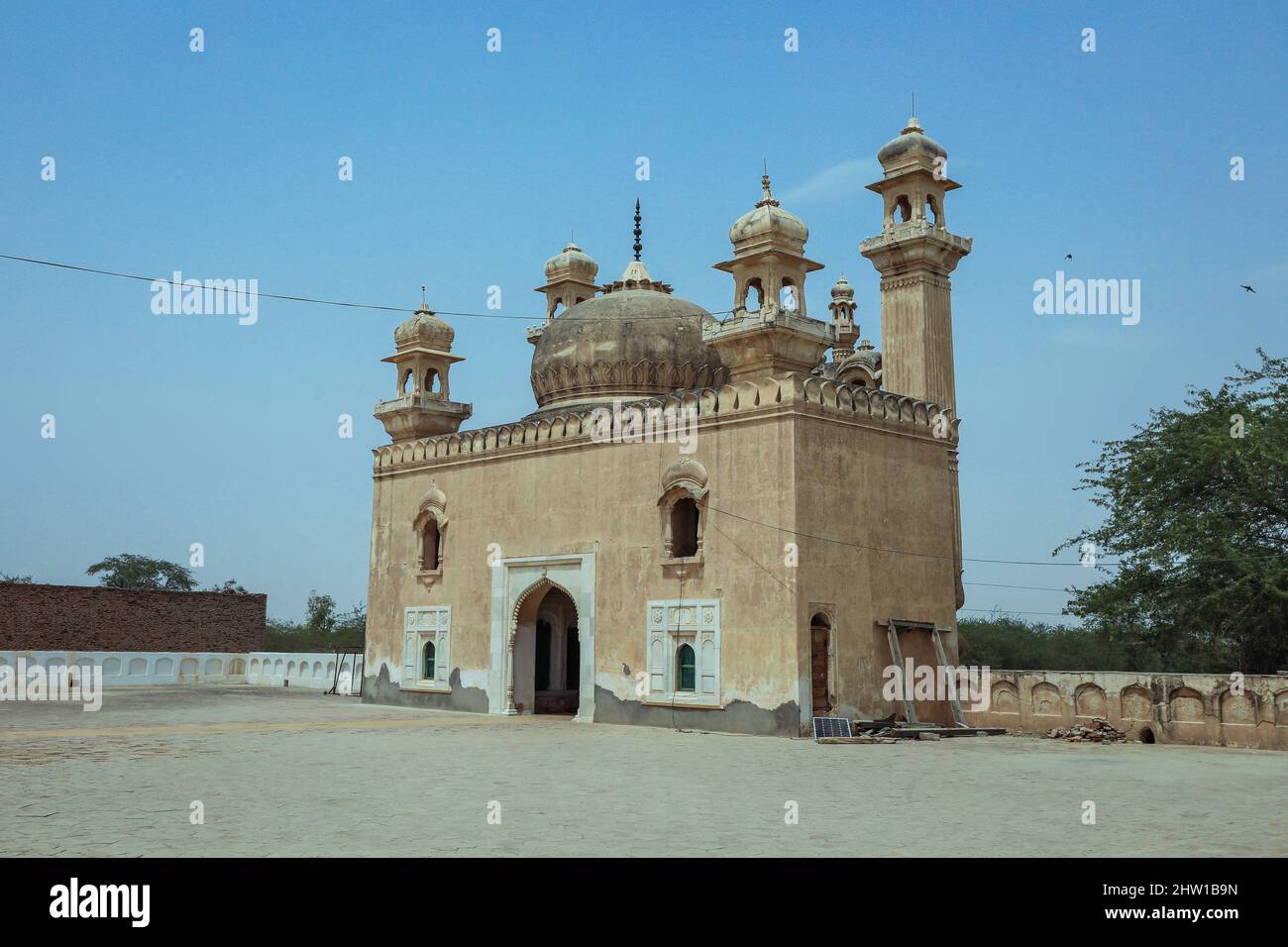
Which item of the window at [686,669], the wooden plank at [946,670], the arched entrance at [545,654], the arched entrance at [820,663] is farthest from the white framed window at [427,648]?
the wooden plank at [946,670]

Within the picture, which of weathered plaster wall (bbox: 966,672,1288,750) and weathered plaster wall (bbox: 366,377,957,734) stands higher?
weathered plaster wall (bbox: 366,377,957,734)

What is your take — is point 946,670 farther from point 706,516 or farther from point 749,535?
point 706,516

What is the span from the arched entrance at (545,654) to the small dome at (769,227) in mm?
7235

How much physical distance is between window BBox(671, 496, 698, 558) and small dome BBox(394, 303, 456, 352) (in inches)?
364

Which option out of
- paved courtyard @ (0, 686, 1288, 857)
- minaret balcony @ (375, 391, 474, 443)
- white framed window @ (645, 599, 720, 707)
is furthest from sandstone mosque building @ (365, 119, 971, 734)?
paved courtyard @ (0, 686, 1288, 857)

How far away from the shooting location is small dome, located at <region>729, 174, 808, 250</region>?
64.3ft

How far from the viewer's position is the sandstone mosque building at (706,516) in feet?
58.5

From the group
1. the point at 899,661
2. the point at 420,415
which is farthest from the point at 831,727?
the point at 420,415

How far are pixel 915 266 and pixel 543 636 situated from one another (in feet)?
35.0

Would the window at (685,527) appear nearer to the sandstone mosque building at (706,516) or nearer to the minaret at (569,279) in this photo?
the sandstone mosque building at (706,516)

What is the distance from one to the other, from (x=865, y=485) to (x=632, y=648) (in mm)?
4836

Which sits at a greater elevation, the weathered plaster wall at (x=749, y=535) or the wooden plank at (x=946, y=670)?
the weathered plaster wall at (x=749, y=535)

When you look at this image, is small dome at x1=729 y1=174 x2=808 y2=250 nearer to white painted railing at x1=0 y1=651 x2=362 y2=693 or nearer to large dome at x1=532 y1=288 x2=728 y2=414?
large dome at x1=532 y1=288 x2=728 y2=414

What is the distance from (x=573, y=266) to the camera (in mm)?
28453
